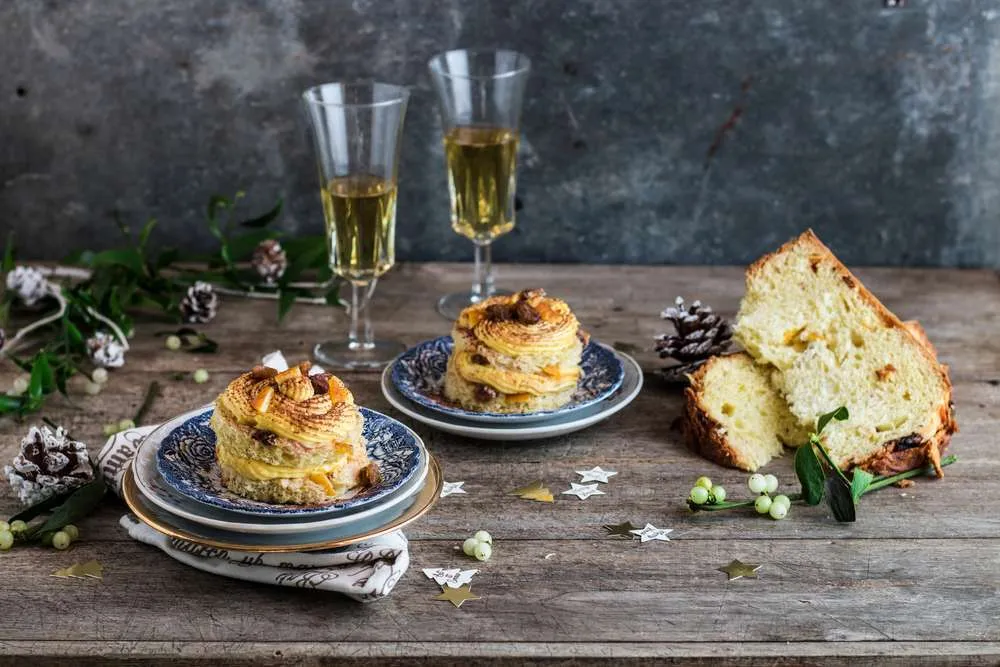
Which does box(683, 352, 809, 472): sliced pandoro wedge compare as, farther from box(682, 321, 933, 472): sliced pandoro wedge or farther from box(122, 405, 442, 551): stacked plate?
box(122, 405, 442, 551): stacked plate

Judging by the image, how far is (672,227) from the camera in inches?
98.3

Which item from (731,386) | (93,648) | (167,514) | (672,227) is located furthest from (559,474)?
(672,227)

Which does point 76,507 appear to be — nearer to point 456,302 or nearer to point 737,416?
point 737,416

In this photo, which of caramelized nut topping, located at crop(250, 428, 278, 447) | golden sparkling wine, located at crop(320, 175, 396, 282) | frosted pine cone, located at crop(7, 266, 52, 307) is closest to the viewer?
caramelized nut topping, located at crop(250, 428, 278, 447)

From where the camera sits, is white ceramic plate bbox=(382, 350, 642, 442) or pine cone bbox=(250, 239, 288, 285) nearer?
white ceramic plate bbox=(382, 350, 642, 442)

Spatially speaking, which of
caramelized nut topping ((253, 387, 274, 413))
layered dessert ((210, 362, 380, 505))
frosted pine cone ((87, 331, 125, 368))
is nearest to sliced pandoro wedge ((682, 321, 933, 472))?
layered dessert ((210, 362, 380, 505))

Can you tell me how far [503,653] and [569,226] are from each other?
1.44 meters

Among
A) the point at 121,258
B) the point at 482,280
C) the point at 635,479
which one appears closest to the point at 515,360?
the point at 635,479

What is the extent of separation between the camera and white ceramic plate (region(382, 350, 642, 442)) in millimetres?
1574

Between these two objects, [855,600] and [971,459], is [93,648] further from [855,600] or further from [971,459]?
[971,459]

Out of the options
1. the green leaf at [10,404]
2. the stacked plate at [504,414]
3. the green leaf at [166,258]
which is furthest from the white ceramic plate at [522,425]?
the green leaf at [166,258]

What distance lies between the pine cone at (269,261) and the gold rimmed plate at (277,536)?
0.97 meters

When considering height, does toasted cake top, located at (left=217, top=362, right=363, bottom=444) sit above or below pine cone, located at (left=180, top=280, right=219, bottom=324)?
above

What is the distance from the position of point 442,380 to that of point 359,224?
31 cm
